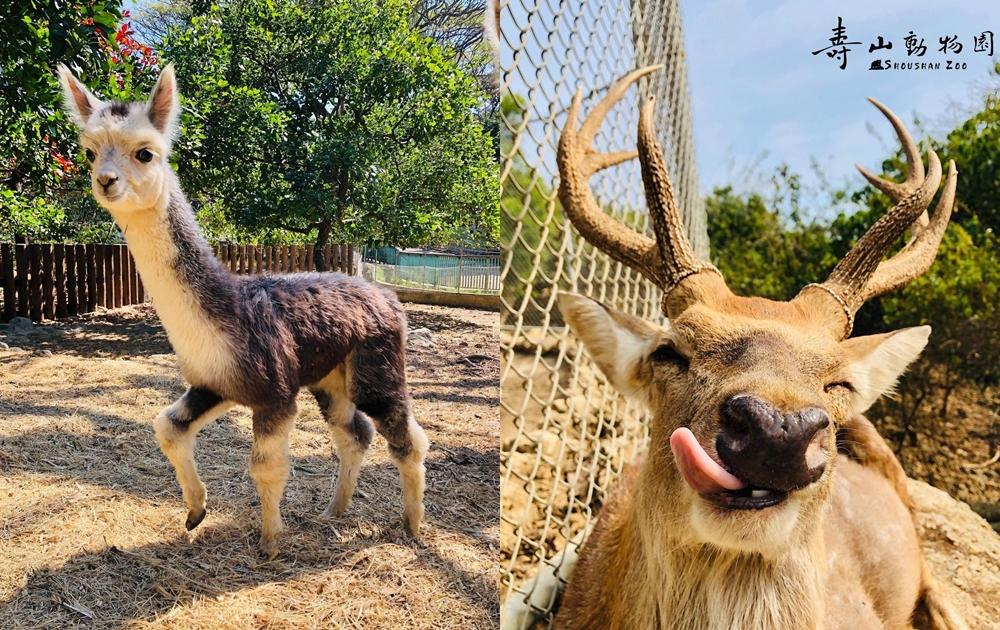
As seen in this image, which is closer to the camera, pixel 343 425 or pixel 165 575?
pixel 165 575

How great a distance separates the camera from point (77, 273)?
1.44 metres

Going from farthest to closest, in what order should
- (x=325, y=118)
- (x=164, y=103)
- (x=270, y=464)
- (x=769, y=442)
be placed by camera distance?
(x=325, y=118) < (x=270, y=464) < (x=164, y=103) < (x=769, y=442)

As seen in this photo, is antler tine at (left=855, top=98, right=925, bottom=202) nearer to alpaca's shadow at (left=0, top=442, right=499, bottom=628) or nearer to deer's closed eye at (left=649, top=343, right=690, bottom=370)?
deer's closed eye at (left=649, top=343, right=690, bottom=370)

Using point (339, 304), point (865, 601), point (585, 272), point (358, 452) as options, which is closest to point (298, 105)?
point (339, 304)

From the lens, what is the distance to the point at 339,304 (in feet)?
4.85

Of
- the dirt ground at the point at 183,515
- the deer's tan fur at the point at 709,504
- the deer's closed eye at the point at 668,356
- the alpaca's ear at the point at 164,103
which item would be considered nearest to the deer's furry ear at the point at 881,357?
the deer's tan fur at the point at 709,504

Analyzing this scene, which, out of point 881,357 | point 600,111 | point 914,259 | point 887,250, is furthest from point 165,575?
point 914,259

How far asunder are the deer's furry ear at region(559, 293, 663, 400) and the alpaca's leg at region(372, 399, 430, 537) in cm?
50

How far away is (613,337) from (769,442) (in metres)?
0.43

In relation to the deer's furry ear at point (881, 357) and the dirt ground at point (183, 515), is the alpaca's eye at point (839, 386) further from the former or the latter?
the dirt ground at point (183, 515)

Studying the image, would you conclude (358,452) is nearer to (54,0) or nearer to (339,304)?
(339,304)

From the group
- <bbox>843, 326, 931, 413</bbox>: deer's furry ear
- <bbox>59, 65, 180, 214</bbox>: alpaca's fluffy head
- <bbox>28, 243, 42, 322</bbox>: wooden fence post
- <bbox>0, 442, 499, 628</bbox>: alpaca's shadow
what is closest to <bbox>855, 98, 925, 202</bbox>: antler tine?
<bbox>843, 326, 931, 413</bbox>: deer's furry ear

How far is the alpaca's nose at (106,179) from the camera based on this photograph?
1.19 m

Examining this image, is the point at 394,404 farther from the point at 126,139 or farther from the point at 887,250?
the point at 887,250
